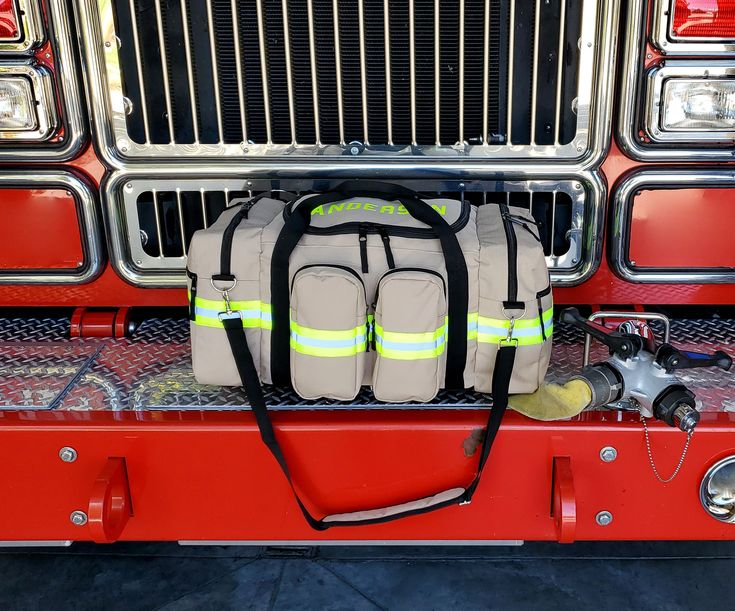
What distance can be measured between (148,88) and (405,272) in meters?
0.86

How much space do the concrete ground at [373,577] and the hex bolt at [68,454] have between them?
67 centimetres

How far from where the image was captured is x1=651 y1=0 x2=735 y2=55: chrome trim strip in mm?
1812

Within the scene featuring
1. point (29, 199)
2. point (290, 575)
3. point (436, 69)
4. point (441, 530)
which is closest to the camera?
point (441, 530)

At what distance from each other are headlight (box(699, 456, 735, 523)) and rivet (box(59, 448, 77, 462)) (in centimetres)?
137

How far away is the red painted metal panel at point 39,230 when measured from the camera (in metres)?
2.02

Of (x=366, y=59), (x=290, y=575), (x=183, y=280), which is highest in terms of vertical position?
(x=366, y=59)

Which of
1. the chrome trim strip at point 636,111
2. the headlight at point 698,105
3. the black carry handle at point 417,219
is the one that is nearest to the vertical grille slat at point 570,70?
the chrome trim strip at point 636,111

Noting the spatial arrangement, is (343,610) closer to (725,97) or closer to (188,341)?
(188,341)

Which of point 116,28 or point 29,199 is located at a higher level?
point 116,28

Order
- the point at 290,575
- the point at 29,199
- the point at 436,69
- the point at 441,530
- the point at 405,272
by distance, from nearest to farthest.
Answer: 1. the point at 405,272
2. the point at 441,530
3. the point at 436,69
4. the point at 29,199
5. the point at 290,575

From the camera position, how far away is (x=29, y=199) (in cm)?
202

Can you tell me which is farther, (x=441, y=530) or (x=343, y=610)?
(x=343, y=610)

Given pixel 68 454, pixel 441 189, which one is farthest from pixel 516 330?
pixel 68 454

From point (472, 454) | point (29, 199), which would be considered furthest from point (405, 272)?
point (29, 199)
